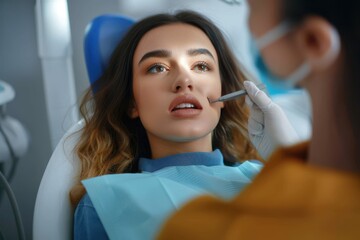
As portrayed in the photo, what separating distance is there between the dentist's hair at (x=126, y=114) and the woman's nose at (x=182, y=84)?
0.68 feet

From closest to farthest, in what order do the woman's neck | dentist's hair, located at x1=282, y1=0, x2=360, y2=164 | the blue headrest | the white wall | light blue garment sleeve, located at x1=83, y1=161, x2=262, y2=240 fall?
dentist's hair, located at x1=282, y1=0, x2=360, y2=164 → light blue garment sleeve, located at x1=83, y1=161, x2=262, y2=240 → the woman's neck → the blue headrest → the white wall

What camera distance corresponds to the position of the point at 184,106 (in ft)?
3.42

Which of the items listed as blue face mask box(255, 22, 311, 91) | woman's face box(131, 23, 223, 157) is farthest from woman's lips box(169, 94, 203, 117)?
blue face mask box(255, 22, 311, 91)

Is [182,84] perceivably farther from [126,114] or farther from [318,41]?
[318,41]

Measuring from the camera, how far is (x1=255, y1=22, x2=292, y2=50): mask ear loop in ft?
1.54

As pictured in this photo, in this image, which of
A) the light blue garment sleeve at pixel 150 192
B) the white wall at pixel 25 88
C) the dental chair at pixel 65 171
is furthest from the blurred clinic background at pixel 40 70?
the light blue garment sleeve at pixel 150 192

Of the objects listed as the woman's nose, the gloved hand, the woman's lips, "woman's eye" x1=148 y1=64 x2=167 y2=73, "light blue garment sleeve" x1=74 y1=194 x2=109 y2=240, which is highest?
"woman's eye" x1=148 y1=64 x2=167 y2=73

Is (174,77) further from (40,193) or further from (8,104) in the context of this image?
(8,104)

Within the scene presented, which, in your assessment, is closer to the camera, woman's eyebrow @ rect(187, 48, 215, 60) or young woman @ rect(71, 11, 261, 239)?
young woman @ rect(71, 11, 261, 239)

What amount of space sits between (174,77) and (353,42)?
2.14 feet

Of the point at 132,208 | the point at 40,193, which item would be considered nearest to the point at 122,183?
the point at 132,208

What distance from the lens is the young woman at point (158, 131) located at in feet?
3.15

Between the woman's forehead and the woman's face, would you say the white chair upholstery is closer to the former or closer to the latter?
the woman's face

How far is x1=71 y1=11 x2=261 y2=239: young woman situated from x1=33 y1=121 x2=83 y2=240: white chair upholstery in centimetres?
3
